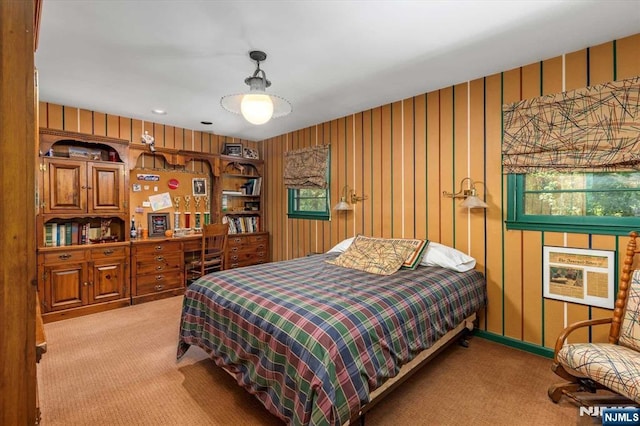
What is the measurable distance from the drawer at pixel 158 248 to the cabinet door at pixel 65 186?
74 cm

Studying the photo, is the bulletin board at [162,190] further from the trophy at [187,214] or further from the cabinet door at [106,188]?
the cabinet door at [106,188]

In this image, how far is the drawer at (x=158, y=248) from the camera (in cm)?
379

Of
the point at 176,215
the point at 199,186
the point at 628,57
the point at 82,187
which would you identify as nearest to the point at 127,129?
the point at 82,187

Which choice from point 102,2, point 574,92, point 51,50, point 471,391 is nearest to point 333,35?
point 102,2

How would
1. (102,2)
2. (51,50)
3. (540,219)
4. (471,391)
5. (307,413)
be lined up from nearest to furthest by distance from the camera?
1. (307,413)
2. (102,2)
3. (471,391)
4. (51,50)
5. (540,219)

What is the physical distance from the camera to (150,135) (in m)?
4.27

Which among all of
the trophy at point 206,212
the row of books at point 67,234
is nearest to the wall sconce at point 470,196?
the trophy at point 206,212

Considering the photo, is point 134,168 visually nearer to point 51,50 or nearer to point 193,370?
point 51,50

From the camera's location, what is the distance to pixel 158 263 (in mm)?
3951

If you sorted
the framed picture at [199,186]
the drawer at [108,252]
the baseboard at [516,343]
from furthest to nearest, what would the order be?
the framed picture at [199,186]
the drawer at [108,252]
the baseboard at [516,343]

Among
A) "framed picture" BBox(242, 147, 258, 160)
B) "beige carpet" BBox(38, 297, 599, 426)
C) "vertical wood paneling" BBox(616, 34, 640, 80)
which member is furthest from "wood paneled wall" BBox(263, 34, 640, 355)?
"framed picture" BBox(242, 147, 258, 160)

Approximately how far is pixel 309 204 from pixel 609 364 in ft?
11.7

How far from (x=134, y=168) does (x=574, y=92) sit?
4.85 metres

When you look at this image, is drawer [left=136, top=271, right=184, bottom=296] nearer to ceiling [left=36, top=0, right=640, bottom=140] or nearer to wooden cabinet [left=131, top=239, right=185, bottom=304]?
wooden cabinet [left=131, top=239, right=185, bottom=304]
